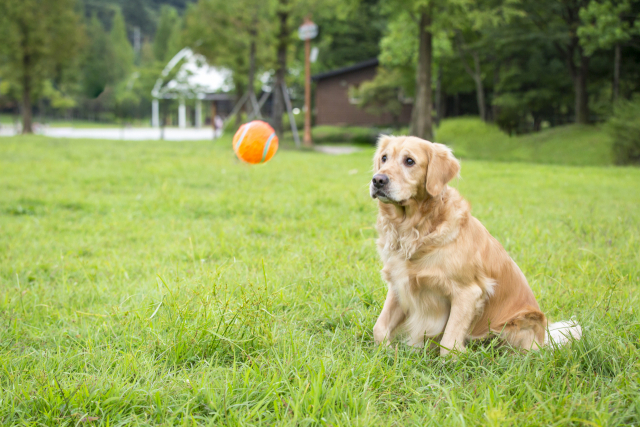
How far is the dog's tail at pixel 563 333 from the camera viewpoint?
91.3 inches

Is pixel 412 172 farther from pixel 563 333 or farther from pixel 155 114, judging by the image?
pixel 155 114

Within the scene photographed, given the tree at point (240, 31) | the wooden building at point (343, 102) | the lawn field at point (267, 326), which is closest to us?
the lawn field at point (267, 326)

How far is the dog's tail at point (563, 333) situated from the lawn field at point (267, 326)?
0.06 metres

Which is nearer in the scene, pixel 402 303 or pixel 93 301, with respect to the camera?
pixel 402 303

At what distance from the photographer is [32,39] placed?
25406 mm

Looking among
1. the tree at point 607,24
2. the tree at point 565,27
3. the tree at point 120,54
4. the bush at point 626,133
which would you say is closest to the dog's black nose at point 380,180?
the bush at point 626,133

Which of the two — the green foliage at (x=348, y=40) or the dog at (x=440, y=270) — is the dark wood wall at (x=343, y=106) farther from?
the dog at (x=440, y=270)

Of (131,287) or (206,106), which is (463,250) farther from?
(206,106)

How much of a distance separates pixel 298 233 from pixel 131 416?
10.3 ft

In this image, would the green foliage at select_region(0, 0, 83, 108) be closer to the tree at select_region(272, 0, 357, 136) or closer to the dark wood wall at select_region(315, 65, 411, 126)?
the tree at select_region(272, 0, 357, 136)

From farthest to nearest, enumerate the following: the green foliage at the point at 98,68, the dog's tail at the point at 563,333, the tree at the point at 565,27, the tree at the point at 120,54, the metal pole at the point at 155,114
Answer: the tree at the point at 120,54 → the green foliage at the point at 98,68 → the metal pole at the point at 155,114 → the tree at the point at 565,27 → the dog's tail at the point at 563,333

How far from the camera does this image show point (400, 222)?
2.68 metres

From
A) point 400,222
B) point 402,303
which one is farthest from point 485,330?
point 400,222

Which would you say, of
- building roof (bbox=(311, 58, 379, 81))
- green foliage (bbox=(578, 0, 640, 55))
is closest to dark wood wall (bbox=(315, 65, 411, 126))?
building roof (bbox=(311, 58, 379, 81))
